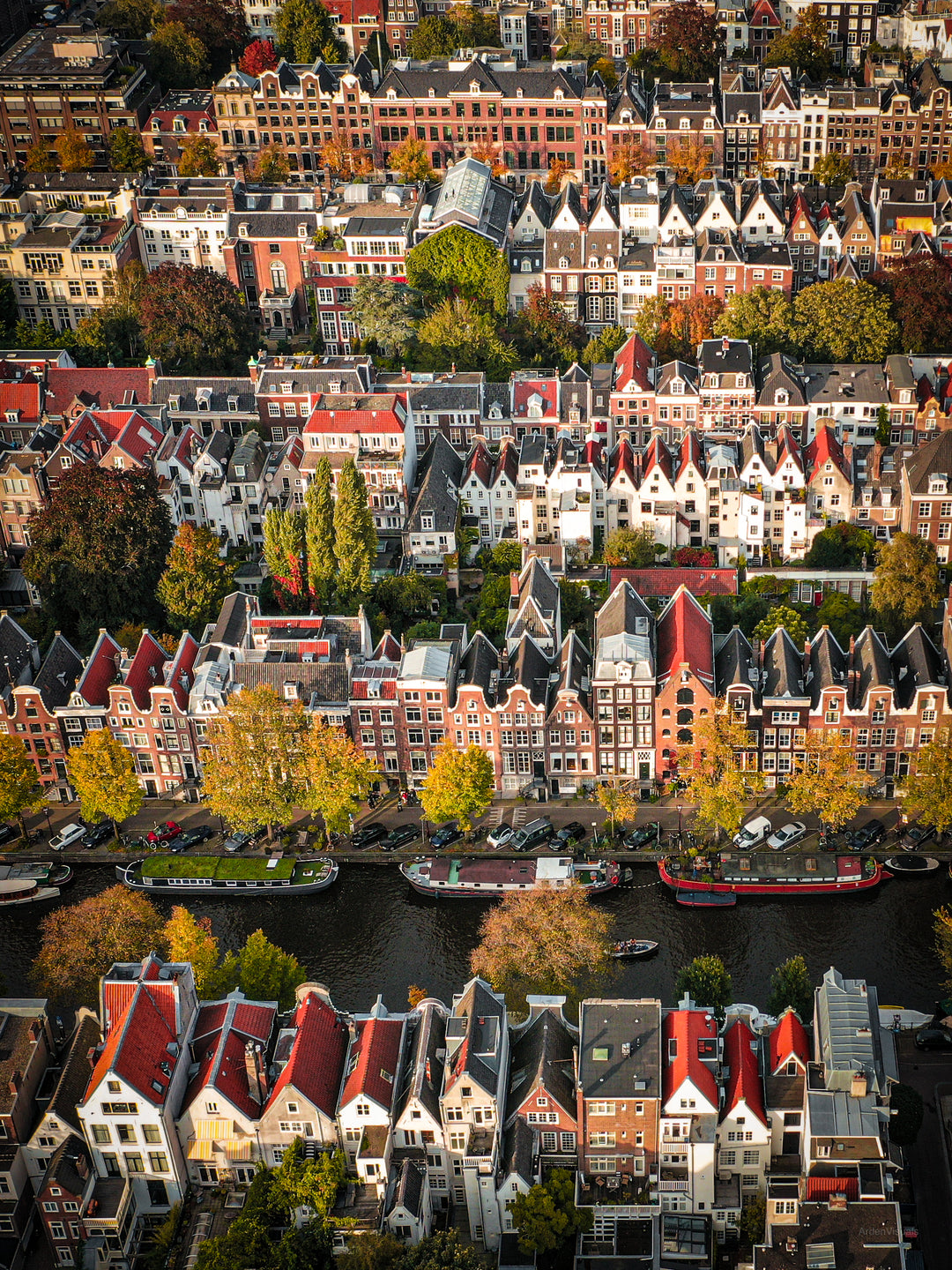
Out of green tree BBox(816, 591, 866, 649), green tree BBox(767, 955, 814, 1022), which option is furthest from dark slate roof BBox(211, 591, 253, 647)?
green tree BBox(767, 955, 814, 1022)

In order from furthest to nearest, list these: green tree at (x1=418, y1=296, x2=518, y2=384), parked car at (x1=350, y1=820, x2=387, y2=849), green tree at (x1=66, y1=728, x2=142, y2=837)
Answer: green tree at (x1=418, y1=296, x2=518, y2=384)
parked car at (x1=350, y1=820, x2=387, y2=849)
green tree at (x1=66, y1=728, x2=142, y2=837)

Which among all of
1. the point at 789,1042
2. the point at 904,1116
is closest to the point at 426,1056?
the point at 789,1042

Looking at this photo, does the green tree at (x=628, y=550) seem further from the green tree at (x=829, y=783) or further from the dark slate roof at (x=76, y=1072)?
the dark slate roof at (x=76, y=1072)

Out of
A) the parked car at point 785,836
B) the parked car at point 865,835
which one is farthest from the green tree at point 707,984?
the parked car at point 865,835

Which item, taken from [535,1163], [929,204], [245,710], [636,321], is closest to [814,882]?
[535,1163]

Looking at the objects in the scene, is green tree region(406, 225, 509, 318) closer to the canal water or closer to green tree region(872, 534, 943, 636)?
green tree region(872, 534, 943, 636)

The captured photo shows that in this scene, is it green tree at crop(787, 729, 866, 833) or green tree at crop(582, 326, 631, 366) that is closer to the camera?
green tree at crop(787, 729, 866, 833)
